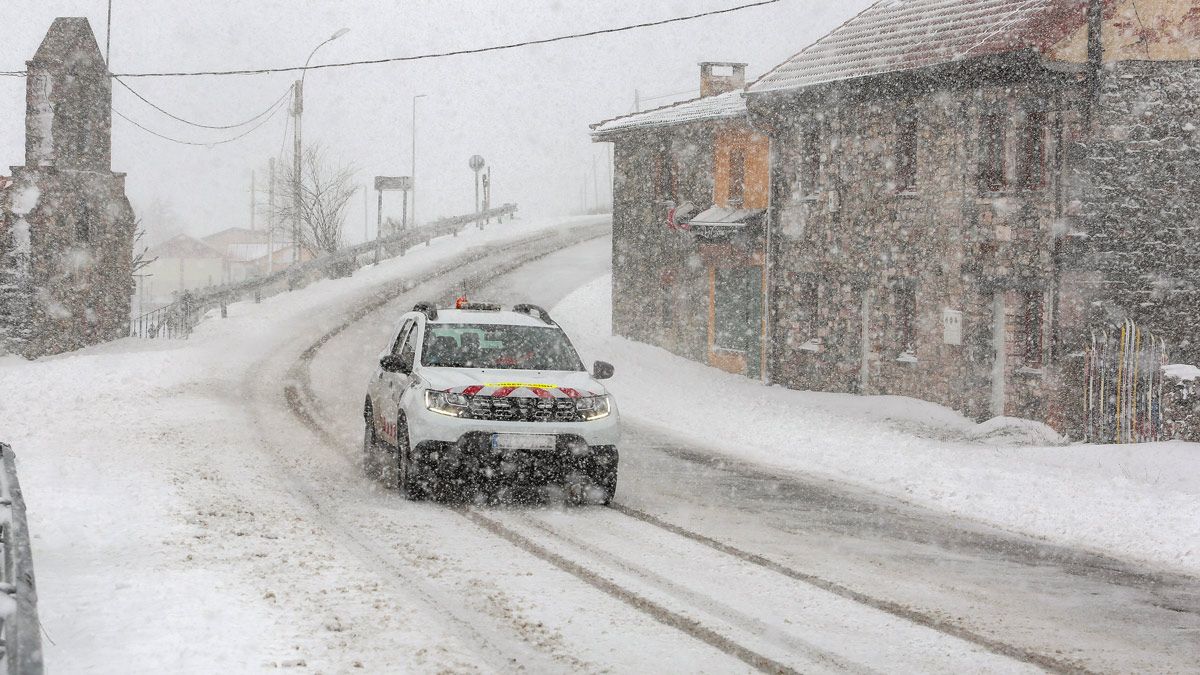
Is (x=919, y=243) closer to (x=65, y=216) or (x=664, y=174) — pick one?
(x=664, y=174)

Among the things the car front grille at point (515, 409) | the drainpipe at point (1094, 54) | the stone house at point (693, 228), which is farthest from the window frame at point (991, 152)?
the car front grille at point (515, 409)

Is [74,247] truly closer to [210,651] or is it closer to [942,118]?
[942,118]

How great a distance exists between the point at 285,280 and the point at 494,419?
31376 mm

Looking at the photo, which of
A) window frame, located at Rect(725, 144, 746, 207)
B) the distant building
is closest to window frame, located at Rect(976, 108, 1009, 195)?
window frame, located at Rect(725, 144, 746, 207)

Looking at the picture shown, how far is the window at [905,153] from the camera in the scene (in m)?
23.3

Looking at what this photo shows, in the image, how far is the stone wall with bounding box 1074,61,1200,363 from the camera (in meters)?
19.8

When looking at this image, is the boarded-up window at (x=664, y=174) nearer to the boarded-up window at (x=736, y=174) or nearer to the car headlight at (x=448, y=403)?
the boarded-up window at (x=736, y=174)

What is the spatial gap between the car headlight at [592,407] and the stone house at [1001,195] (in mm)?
11099

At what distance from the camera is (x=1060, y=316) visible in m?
19.9

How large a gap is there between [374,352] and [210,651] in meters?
21.3

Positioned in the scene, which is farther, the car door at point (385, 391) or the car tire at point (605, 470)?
the car door at point (385, 391)

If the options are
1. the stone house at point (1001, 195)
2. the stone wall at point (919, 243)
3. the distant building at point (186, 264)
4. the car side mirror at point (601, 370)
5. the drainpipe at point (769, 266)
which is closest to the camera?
the car side mirror at point (601, 370)

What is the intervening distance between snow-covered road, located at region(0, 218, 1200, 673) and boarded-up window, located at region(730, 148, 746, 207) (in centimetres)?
1691

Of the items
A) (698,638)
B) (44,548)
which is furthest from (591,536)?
(44,548)
